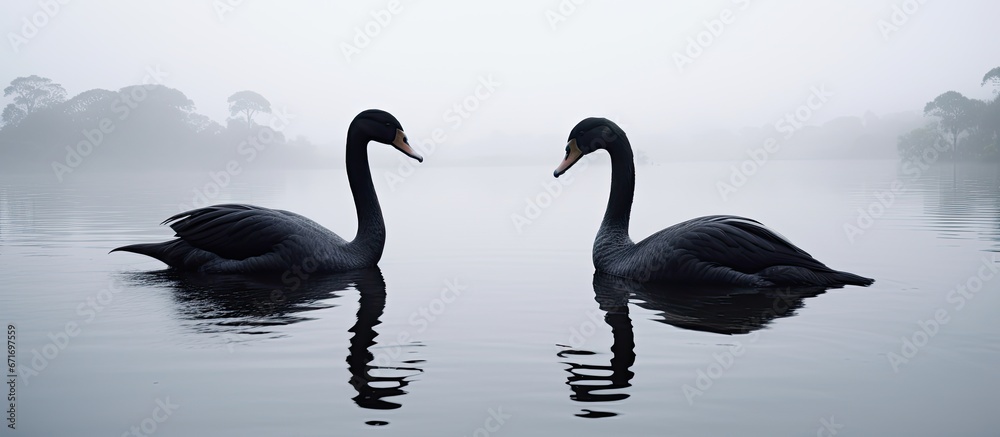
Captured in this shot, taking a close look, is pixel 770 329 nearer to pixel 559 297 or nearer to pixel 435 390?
pixel 559 297

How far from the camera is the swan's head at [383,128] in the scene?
1160cm

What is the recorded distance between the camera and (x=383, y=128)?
1161 cm

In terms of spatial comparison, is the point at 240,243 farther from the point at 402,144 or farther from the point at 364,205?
the point at 402,144

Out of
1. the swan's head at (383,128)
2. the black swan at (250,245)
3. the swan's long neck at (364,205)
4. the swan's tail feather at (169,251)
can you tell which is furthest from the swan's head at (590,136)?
the swan's tail feather at (169,251)

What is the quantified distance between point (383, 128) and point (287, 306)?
3.98 meters

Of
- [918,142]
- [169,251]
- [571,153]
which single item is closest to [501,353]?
[571,153]

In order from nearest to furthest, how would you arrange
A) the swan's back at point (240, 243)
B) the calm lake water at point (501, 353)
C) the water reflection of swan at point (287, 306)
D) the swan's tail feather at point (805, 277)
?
the calm lake water at point (501, 353) → the water reflection of swan at point (287, 306) → the swan's tail feather at point (805, 277) → the swan's back at point (240, 243)

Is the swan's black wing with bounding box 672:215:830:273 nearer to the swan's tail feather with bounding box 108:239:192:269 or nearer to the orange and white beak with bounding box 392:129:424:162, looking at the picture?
the orange and white beak with bounding box 392:129:424:162

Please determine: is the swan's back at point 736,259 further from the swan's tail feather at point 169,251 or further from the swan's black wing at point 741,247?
the swan's tail feather at point 169,251

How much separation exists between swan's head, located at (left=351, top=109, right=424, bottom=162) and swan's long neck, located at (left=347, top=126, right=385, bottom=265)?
0.55ft

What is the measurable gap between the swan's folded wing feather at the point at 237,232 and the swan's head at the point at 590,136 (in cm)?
380

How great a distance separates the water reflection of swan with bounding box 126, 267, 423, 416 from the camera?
18.4ft

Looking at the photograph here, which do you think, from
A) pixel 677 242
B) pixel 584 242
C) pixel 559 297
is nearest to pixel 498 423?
pixel 559 297

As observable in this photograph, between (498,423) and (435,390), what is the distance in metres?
0.73
